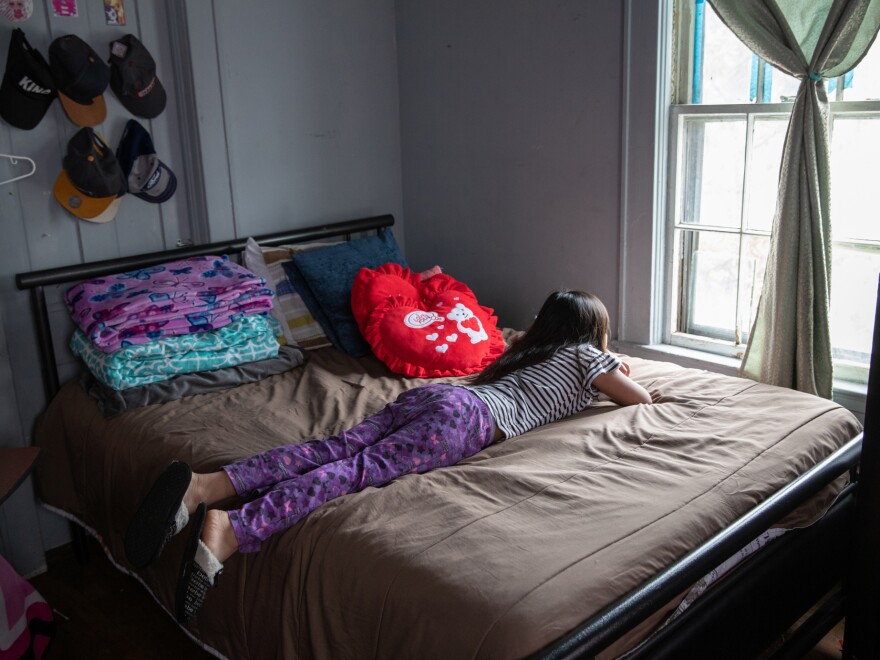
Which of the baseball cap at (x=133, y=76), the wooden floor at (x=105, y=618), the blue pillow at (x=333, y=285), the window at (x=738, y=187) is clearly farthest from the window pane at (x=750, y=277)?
the baseball cap at (x=133, y=76)

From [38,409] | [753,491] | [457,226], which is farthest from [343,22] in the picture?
[753,491]

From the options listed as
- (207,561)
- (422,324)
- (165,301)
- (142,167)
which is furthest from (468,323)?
(207,561)

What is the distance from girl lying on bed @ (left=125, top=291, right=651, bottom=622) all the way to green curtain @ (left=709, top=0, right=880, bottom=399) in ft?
1.72

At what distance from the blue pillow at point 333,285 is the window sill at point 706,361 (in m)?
0.96

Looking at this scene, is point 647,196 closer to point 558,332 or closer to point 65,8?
point 558,332

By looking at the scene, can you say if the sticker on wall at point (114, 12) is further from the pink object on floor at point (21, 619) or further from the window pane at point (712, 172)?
the window pane at point (712, 172)

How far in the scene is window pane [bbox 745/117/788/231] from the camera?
2.59m

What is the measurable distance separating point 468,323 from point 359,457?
949 mm

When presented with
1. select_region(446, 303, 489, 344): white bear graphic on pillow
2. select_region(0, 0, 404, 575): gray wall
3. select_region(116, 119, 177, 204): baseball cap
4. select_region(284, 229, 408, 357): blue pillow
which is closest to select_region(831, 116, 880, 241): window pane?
select_region(446, 303, 489, 344): white bear graphic on pillow

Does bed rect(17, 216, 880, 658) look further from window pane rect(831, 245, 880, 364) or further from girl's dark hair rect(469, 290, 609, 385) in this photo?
window pane rect(831, 245, 880, 364)

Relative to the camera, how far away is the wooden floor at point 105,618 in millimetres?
2287

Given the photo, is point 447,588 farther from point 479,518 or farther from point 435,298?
point 435,298

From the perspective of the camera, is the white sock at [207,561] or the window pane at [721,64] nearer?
the white sock at [207,561]

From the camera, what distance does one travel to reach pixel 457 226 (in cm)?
354
